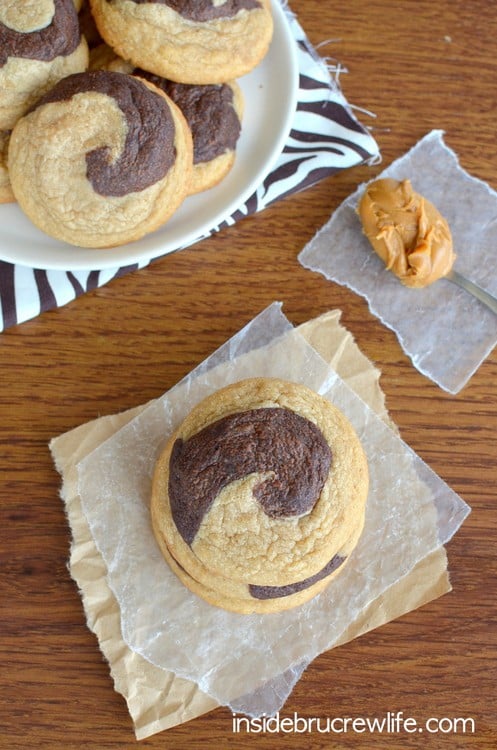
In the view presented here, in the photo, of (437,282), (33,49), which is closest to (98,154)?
(33,49)

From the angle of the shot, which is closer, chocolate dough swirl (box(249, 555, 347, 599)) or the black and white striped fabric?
chocolate dough swirl (box(249, 555, 347, 599))

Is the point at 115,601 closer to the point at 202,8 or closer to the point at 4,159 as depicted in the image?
the point at 4,159

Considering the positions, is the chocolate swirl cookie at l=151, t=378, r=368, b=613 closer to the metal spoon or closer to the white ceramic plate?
the white ceramic plate

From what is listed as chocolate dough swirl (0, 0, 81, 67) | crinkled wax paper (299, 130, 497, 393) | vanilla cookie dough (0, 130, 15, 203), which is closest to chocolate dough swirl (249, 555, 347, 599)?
crinkled wax paper (299, 130, 497, 393)

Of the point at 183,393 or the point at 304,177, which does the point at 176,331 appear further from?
the point at 304,177

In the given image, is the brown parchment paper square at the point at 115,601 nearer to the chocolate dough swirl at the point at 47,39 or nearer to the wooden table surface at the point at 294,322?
the wooden table surface at the point at 294,322

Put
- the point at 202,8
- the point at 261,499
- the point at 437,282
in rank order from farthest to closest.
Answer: the point at 437,282 → the point at 202,8 → the point at 261,499
